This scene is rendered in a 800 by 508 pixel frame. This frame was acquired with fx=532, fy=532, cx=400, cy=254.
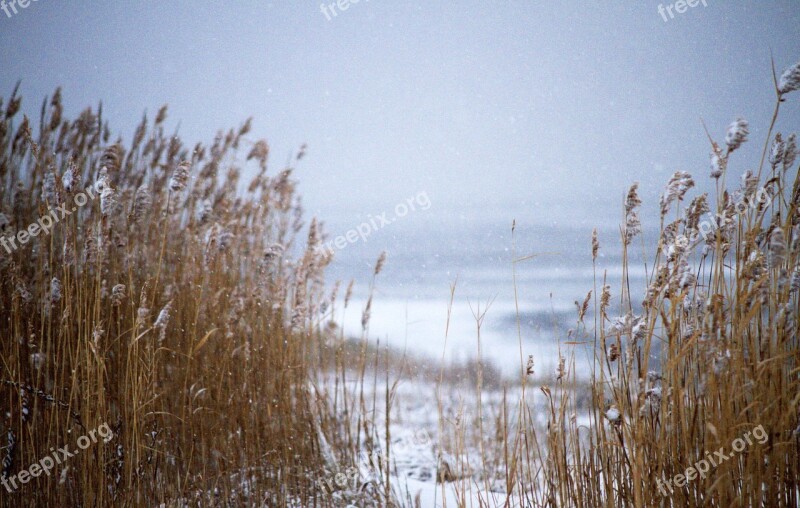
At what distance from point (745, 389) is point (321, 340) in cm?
222

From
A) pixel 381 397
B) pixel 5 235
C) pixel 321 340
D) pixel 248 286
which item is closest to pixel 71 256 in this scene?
→ pixel 5 235

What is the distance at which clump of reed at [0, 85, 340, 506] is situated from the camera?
1.91 metres

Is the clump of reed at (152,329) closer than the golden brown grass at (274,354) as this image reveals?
No

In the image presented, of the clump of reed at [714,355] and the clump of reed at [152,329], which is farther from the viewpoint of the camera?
the clump of reed at [152,329]

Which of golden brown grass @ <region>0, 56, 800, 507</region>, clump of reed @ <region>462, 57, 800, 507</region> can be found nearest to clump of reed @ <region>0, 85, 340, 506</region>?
golden brown grass @ <region>0, 56, 800, 507</region>

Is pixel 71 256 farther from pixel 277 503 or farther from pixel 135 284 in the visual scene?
pixel 277 503

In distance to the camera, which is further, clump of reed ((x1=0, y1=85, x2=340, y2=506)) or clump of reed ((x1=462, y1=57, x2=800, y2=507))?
clump of reed ((x1=0, y1=85, x2=340, y2=506))

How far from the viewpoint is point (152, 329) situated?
86.5 inches

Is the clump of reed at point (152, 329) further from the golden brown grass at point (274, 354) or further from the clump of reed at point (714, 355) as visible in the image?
the clump of reed at point (714, 355)

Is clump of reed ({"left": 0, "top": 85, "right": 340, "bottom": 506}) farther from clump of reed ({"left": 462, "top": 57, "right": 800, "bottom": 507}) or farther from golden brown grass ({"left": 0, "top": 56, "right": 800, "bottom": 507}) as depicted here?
clump of reed ({"left": 462, "top": 57, "right": 800, "bottom": 507})

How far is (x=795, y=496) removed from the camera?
150 cm

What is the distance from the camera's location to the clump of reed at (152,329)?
1.91 meters

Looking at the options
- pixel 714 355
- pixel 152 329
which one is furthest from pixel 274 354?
pixel 714 355

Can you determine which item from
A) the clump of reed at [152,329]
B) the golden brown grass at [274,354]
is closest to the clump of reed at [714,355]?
the golden brown grass at [274,354]
